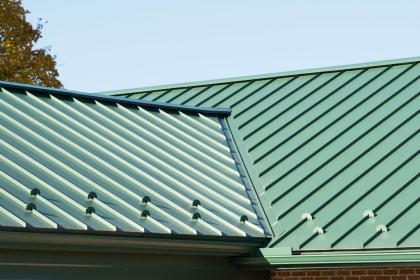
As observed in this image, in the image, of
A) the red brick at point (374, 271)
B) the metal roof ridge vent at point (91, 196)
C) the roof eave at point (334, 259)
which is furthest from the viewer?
the red brick at point (374, 271)

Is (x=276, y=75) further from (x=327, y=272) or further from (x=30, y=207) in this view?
(x=30, y=207)

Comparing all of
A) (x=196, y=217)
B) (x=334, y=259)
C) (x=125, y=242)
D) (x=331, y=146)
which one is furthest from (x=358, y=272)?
(x=331, y=146)

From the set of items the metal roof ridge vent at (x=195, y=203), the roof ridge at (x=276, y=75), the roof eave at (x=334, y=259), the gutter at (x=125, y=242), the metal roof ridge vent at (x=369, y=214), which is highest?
the roof ridge at (x=276, y=75)

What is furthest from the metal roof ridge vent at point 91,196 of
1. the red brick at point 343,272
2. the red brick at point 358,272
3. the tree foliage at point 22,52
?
the tree foliage at point 22,52

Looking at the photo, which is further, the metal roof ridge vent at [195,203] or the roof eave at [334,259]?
the metal roof ridge vent at [195,203]

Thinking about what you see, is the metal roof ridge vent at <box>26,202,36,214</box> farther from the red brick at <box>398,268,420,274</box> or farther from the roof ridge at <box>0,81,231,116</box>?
the red brick at <box>398,268,420,274</box>

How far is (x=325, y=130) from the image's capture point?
14562 millimetres

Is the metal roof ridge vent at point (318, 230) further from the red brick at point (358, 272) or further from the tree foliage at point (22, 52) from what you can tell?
the tree foliage at point (22, 52)

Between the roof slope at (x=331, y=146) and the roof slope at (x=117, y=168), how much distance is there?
0.45 m

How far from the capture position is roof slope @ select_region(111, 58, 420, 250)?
11.8 m

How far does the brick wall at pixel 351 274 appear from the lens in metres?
11.1

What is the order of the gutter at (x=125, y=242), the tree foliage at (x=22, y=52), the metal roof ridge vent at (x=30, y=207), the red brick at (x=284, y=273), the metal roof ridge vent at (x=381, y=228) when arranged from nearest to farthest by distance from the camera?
the gutter at (x=125, y=242) → the metal roof ridge vent at (x=30, y=207) → the metal roof ridge vent at (x=381, y=228) → the red brick at (x=284, y=273) → the tree foliage at (x=22, y=52)

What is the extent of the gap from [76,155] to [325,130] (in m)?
3.97

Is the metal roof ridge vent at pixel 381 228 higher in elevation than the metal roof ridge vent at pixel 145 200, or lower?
lower
